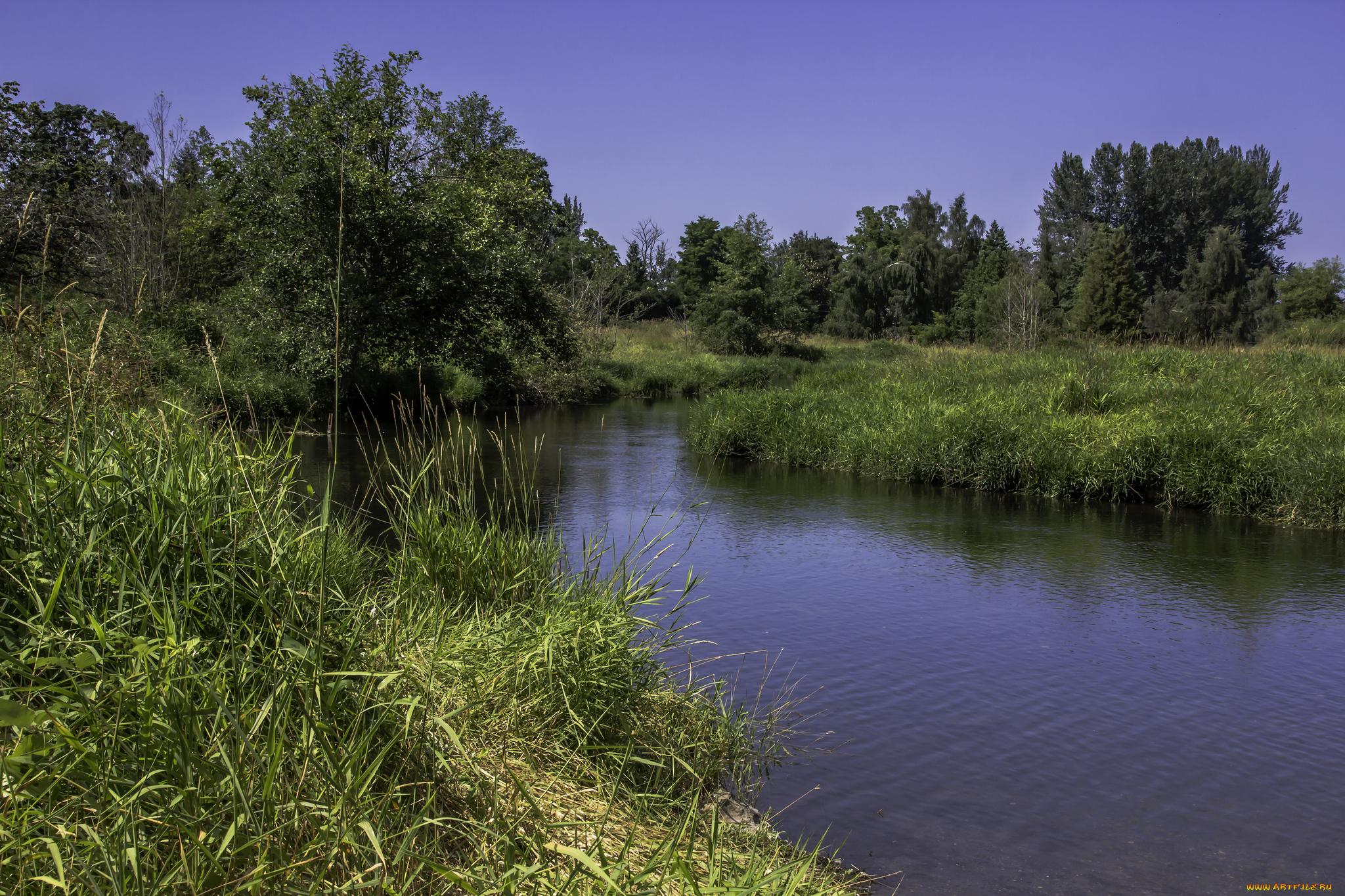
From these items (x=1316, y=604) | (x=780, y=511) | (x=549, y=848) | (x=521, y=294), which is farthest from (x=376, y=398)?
(x=549, y=848)

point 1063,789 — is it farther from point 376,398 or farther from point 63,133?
point 63,133

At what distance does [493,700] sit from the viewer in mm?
3502

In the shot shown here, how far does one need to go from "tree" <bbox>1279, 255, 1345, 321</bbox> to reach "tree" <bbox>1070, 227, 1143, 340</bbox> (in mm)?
8076

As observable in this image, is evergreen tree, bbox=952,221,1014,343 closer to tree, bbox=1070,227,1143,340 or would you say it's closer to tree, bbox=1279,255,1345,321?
tree, bbox=1070,227,1143,340

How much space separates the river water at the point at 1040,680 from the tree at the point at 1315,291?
3822 cm

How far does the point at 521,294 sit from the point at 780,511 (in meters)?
12.1

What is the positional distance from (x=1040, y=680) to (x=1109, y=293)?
39.3 metres

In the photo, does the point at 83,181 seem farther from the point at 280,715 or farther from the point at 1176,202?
the point at 1176,202

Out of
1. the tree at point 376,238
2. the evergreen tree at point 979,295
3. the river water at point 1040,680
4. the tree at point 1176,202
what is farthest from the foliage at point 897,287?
the river water at point 1040,680

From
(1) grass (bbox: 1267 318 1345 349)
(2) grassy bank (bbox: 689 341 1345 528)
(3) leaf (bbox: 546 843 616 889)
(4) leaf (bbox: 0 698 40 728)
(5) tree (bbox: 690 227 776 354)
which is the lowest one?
(3) leaf (bbox: 546 843 616 889)

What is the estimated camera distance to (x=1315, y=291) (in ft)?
137

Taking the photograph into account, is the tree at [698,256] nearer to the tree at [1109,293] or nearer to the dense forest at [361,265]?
the dense forest at [361,265]

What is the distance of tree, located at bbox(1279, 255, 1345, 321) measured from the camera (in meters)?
41.4

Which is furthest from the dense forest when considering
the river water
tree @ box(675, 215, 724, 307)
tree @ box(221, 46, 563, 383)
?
tree @ box(675, 215, 724, 307)
